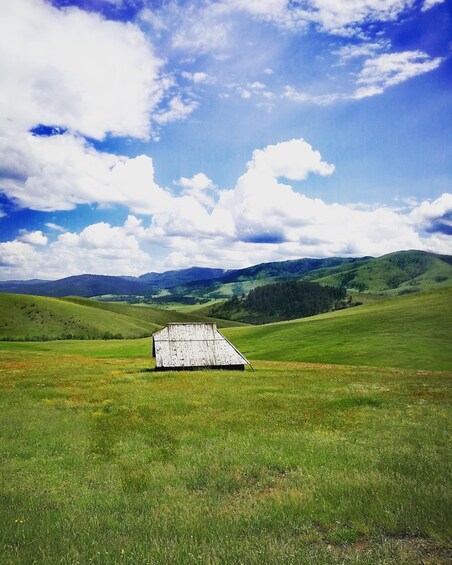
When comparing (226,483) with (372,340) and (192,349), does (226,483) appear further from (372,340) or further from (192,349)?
(372,340)

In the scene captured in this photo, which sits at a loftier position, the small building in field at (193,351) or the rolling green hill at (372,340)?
the small building in field at (193,351)

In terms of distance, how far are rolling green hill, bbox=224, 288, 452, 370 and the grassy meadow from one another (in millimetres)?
39153

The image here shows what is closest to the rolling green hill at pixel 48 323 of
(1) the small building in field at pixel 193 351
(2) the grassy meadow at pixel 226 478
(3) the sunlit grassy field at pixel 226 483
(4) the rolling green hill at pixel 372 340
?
(4) the rolling green hill at pixel 372 340

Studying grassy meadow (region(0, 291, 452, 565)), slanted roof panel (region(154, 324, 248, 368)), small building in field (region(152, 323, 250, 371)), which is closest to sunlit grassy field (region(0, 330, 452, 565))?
grassy meadow (region(0, 291, 452, 565))

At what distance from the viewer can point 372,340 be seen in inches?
3076

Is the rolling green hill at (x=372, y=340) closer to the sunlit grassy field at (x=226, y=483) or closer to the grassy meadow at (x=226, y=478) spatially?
the grassy meadow at (x=226, y=478)

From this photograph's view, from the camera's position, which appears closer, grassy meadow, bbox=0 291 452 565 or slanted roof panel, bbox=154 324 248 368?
grassy meadow, bbox=0 291 452 565

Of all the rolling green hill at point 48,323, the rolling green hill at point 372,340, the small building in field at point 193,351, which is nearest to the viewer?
the small building in field at point 193,351

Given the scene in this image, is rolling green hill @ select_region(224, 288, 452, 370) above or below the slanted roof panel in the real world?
below

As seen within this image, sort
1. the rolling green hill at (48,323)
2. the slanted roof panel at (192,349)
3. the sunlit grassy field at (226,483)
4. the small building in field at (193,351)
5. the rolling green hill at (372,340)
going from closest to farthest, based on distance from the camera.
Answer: the sunlit grassy field at (226,483), the small building in field at (193,351), the slanted roof panel at (192,349), the rolling green hill at (372,340), the rolling green hill at (48,323)

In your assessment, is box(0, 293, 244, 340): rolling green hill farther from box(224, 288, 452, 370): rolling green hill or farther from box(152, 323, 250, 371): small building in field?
box(152, 323, 250, 371): small building in field

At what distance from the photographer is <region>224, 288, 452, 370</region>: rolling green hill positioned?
6575 centimetres

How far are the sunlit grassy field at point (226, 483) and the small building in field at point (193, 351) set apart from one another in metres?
24.5

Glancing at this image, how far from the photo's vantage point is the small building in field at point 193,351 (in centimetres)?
4925
